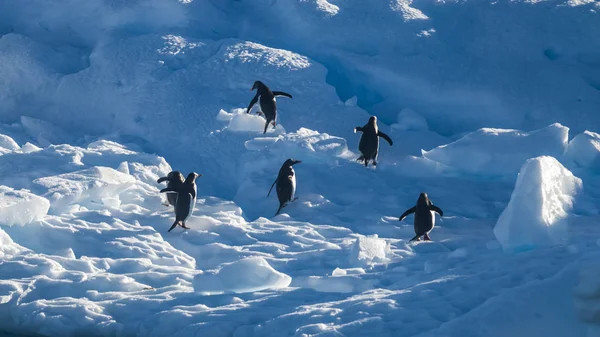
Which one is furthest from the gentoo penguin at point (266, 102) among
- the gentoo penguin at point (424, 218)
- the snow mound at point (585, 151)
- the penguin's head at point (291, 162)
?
the snow mound at point (585, 151)

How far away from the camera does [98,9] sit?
12.9m

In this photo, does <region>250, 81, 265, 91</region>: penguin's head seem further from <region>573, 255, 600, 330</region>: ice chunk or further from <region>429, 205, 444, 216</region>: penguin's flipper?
<region>573, 255, 600, 330</region>: ice chunk

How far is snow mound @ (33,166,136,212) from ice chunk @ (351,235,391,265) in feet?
9.20

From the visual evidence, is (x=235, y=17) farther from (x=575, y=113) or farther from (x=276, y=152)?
(x=575, y=113)

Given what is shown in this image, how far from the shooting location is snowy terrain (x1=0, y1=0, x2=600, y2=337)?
20.7 ft

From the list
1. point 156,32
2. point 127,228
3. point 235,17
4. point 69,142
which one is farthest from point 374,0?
point 127,228

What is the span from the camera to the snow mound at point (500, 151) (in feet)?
31.8

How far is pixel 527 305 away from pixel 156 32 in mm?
8656

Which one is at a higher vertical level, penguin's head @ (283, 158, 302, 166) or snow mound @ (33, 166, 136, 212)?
penguin's head @ (283, 158, 302, 166)

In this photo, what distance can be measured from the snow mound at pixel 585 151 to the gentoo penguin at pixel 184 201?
4266mm

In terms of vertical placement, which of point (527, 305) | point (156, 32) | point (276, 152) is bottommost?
point (527, 305)

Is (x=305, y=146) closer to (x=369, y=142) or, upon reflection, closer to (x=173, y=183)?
(x=369, y=142)

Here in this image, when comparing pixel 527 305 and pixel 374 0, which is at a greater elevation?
pixel 374 0

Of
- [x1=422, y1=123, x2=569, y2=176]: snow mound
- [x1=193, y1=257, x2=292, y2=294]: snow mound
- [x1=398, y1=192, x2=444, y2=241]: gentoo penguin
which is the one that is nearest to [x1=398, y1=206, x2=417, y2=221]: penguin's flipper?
[x1=398, y1=192, x2=444, y2=241]: gentoo penguin
